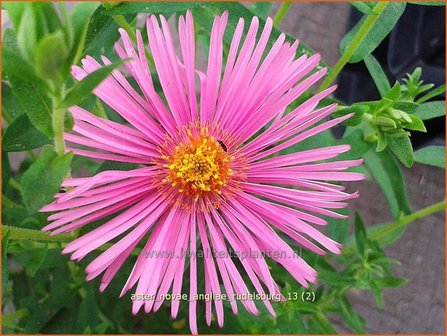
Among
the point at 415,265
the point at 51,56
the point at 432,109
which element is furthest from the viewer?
the point at 415,265

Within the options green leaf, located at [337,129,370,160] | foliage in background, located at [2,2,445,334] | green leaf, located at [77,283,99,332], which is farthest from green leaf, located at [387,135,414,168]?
green leaf, located at [77,283,99,332]

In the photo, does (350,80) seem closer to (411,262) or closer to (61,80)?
(411,262)

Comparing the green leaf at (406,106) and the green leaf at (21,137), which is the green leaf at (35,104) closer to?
the green leaf at (21,137)

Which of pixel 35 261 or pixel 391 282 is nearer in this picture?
pixel 35 261

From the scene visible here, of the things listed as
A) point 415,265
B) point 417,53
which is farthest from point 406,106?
point 415,265

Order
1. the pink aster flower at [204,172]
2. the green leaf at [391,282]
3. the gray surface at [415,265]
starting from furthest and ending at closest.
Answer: the gray surface at [415,265], the green leaf at [391,282], the pink aster flower at [204,172]

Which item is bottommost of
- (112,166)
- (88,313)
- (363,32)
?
(88,313)

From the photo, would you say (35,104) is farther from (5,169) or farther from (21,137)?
(5,169)

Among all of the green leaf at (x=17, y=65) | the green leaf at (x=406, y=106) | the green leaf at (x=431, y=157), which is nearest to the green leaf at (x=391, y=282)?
the green leaf at (x=431, y=157)
